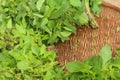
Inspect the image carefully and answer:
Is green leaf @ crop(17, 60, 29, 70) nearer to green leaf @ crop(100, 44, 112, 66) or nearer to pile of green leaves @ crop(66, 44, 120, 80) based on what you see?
pile of green leaves @ crop(66, 44, 120, 80)

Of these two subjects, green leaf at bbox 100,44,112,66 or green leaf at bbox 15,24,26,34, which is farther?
green leaf at bbox 15,24,26,34

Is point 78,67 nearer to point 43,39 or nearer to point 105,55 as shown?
point 105,55

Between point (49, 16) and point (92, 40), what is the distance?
214 mm

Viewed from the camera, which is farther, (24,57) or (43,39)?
(43,39)

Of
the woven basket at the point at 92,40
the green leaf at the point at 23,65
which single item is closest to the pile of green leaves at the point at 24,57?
the green leaf at the point at 23,65

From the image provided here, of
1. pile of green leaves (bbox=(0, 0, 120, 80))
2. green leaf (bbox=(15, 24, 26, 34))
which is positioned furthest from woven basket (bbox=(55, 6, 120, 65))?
green leaf (bbox=(15, 24, 26, 34))

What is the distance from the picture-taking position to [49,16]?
1.44 metres

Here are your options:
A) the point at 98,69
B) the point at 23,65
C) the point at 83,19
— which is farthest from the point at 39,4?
the point at 98,69

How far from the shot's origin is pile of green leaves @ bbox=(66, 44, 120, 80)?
1.14 metres

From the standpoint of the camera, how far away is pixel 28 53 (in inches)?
50.6

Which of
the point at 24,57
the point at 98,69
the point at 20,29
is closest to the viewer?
the point at 98,69

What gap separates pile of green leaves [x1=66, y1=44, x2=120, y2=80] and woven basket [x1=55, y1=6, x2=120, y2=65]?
8.5 inches

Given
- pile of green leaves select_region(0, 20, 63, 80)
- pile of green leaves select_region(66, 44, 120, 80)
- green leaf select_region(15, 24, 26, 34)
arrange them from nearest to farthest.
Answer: pile of green leaves select_region(66, 44, 120, 80) → pile of green leaves select_region(0, 20, 63, 80) → green leaf select_region(15, 24, 26, 34)

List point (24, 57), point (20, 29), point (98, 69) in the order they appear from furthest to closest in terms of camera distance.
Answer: point (20, 29)
point (24, 57)
point (98, 69)
